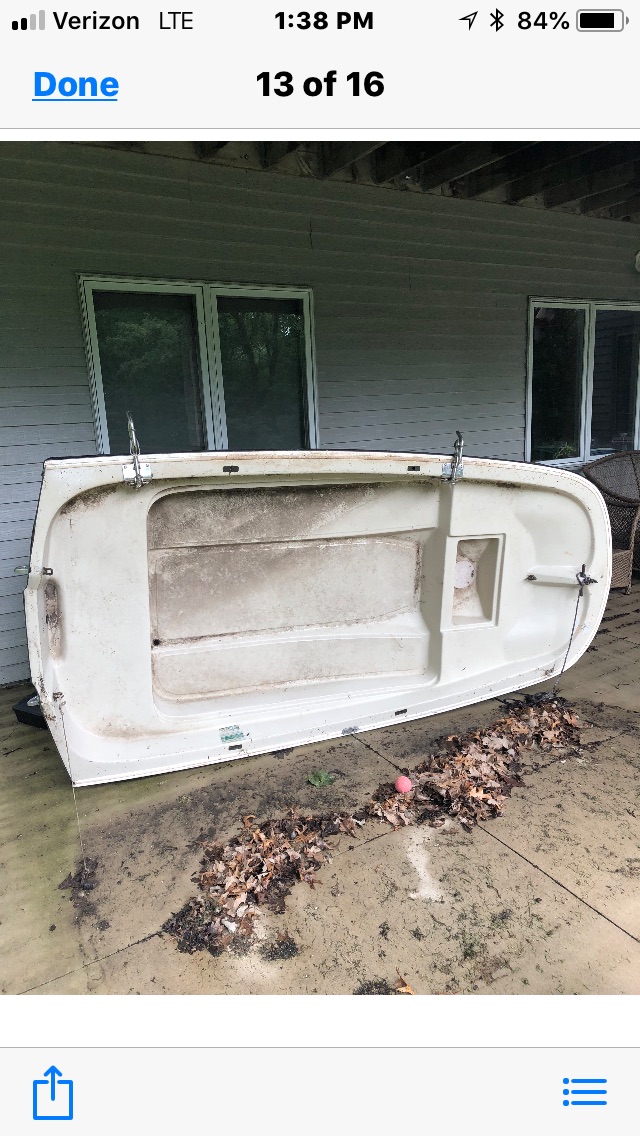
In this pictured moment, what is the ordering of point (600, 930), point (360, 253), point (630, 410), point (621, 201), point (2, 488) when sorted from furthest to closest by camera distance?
point (630, 410) < point (621, 201) < point (360, 253) < point (2, 488) < point (600, 930)

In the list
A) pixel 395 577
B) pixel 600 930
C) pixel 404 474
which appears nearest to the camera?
pixel 600 930

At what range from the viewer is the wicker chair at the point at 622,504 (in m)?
5.14

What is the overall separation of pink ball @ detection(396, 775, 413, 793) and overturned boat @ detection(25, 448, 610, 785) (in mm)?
427

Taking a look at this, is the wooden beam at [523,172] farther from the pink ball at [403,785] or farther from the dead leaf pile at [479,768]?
the pink ball at [403,785]

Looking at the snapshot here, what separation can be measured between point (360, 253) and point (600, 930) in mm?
4838

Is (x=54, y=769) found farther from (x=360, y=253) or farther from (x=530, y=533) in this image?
(x=360, y=253)

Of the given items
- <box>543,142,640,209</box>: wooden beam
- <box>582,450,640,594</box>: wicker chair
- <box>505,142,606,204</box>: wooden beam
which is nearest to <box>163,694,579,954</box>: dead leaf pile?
<box>582,450,640,594</box>: wicker chair

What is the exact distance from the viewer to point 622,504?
17.2ft

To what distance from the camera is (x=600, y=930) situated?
73.5 inches

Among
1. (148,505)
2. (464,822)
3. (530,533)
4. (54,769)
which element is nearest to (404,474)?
(530,533)

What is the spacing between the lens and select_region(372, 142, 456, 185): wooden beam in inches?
171

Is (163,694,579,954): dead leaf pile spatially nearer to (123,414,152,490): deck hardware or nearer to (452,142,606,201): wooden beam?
(123,414,152,490): deck hardware

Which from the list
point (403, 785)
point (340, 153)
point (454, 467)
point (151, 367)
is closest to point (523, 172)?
point (340, 153)

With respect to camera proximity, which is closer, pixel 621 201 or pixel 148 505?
pixel 148 505
